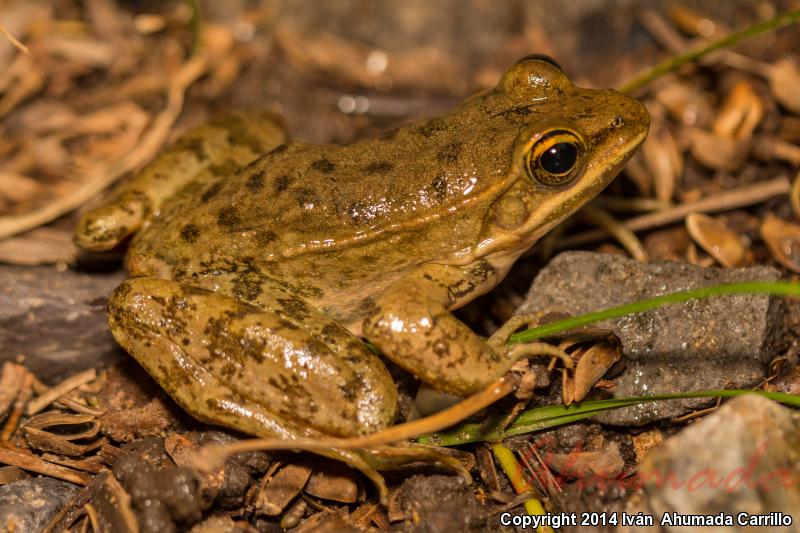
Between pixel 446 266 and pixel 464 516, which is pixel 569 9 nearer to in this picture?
pixel 446 266

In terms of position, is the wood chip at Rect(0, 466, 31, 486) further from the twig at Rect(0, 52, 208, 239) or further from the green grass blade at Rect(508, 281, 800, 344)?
the green grass blade at Rect(508, 281, 800, 344)

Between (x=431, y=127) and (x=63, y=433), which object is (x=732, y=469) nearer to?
(x=431, y=127)

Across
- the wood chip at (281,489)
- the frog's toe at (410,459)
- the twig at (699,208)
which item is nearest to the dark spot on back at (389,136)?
the twig at (699,208)

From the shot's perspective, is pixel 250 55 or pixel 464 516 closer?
pixel 464 516

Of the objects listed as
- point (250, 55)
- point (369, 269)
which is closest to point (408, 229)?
point (369, 269)

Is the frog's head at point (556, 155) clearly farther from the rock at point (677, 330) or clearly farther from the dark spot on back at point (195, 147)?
the dark spot on back at point (195, 147)

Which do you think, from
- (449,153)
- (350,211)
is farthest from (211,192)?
(449,153)
